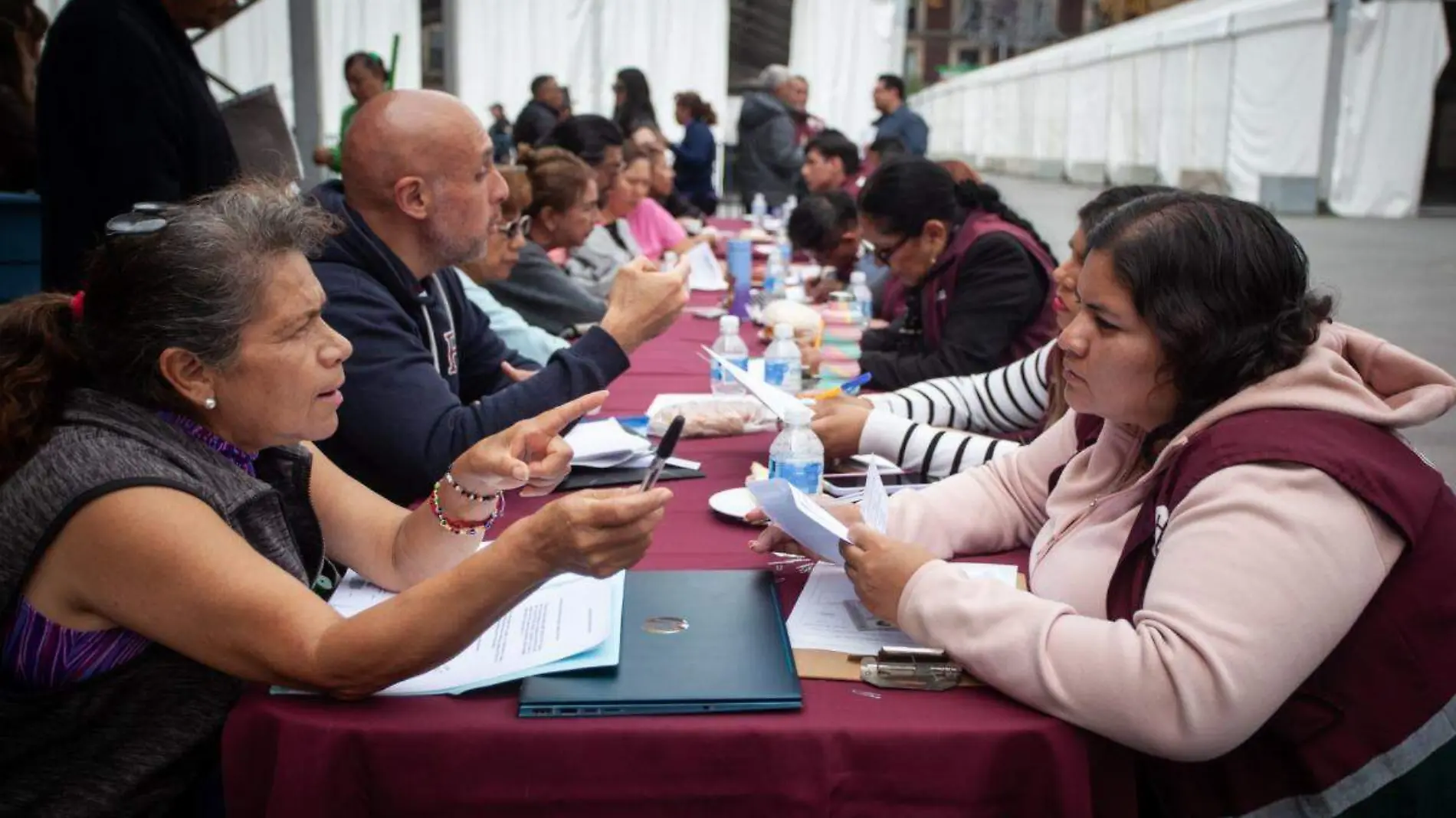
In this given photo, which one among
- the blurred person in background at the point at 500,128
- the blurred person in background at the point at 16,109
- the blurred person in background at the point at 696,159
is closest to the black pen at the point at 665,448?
the blurred person in background at the point at 16,109

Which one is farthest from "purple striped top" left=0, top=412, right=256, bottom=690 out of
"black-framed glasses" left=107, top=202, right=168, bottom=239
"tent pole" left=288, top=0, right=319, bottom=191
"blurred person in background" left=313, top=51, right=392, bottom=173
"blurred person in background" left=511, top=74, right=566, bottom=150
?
"tent pole" left=288, top=0, right=319, bottom=191

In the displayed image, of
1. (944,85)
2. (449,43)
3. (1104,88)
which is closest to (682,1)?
(449,43)

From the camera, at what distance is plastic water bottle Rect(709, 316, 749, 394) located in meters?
2.77

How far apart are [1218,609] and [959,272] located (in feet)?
6.99

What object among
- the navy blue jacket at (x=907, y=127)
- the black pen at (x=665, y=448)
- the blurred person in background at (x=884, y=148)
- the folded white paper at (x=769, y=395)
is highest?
the navy blue jacket at (x=907, y=127)

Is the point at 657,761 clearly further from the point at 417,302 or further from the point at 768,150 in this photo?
the point at 768,150

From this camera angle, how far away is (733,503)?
6.07ft

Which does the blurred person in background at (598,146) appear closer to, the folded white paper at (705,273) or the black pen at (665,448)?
the folded white paper at (705,273)

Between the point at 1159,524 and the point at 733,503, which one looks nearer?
the point at 1159,524

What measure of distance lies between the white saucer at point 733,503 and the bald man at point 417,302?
446mm

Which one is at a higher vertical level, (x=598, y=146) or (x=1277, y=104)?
(x=1277, y=104)

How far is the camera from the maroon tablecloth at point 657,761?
3.79 feet

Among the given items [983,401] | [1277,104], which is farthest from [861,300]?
[1277,104]

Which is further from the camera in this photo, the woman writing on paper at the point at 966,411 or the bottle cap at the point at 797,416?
the woman writing on paper at the point at 966,411
